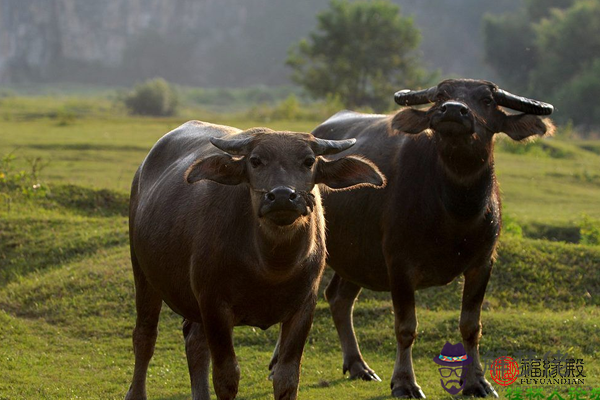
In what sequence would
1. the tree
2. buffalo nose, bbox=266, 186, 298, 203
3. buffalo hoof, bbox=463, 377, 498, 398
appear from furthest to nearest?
the tree < buffalo hoof, bbox=463, 377, 498, 398 < buffalo nose, bbox=266, 186, 298, 203

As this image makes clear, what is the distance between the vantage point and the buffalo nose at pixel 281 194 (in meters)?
4.01

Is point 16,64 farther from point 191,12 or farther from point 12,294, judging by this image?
point 12,294

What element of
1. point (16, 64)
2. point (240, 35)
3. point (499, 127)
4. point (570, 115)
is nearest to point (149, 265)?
point (499, 127)

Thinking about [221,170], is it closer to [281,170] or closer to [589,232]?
[281,170]

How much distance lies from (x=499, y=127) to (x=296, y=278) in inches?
74.8

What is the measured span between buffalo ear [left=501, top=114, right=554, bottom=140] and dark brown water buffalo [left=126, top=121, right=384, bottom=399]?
1.50 meters

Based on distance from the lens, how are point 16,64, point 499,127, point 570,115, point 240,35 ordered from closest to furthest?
point 499,127
point 570,115
point 16,64
point 240,35

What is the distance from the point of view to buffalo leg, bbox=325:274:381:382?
6.71 metres

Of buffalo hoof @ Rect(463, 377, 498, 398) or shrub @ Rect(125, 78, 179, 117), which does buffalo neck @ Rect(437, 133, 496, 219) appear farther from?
shrub @ Rect(125, 78, 179, 117)

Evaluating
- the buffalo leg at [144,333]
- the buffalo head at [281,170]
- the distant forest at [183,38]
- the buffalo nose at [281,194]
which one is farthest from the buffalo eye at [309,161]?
the distant forest at [183,38]

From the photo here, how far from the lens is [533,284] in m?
8.91

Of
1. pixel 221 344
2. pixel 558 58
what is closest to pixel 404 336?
pixel 221 344

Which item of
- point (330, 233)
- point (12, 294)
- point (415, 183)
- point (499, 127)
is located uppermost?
point (499, 127)

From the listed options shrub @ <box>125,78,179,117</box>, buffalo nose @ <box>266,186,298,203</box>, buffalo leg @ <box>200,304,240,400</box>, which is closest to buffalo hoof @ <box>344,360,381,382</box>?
buffalo leg @ <box>200,304,240,400</box>
